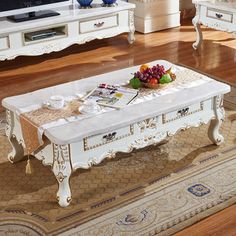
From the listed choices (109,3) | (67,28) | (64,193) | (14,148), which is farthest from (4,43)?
(64,193)

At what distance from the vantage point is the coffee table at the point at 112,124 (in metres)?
2.79

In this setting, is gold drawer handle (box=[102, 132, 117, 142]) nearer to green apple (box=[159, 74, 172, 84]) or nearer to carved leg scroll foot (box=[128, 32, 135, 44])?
green apple (box=[159, 74, 172, 84])

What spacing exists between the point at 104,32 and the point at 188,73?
1.97 metres

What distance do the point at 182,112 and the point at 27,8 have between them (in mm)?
2406

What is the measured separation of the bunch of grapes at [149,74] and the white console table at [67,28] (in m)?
1.84

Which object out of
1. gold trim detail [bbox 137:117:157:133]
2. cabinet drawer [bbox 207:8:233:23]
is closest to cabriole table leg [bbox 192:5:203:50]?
cabinet drawer [bbox 207:8:233:23]

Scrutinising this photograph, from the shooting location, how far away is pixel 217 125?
340 cm

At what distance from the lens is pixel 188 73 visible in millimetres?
3502

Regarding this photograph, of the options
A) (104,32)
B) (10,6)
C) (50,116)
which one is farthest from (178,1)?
(50,116)

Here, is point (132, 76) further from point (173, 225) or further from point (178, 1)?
point (178, 1)

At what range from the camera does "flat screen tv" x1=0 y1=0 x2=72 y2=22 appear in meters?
4.88

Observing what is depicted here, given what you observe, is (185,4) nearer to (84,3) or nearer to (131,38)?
(131,38)

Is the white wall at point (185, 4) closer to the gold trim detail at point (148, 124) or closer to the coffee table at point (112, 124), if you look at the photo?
the coffee table at point (112, 124)

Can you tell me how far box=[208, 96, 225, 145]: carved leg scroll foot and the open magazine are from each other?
53cm
